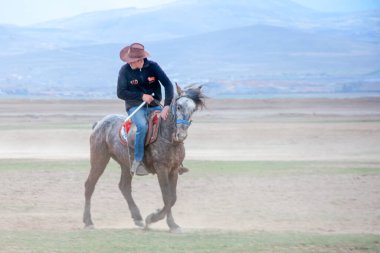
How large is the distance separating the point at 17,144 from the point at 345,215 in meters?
18.2

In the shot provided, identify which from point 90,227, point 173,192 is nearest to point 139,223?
point 90,227

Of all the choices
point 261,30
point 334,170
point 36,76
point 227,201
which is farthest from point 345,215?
point 261,30

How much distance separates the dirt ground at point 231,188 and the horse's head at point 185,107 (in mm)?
2629

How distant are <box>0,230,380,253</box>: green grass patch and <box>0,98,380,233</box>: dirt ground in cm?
206

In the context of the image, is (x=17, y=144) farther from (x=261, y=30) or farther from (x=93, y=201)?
(x=261, y=30)

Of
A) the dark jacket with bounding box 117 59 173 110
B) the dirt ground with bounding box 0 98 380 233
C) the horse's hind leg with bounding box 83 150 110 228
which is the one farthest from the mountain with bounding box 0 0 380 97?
the dark jacket with bounding box 117 59 173 110

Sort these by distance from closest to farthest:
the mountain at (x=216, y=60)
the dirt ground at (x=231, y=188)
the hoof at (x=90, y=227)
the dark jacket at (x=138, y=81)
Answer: the dark jacket at (x=138, y=81) → the hoof at (x=90, y=227) → the dirt ground at (x=231, y=188) → the mountain at (x=216, y=60)

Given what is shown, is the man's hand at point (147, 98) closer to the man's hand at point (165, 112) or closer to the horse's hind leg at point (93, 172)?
the man's hand at point (165, 112)

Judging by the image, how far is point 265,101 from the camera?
205 ft

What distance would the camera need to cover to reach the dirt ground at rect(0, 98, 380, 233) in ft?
57.1

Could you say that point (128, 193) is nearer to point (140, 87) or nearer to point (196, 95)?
point (140, 87)

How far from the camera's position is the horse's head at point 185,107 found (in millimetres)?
14320

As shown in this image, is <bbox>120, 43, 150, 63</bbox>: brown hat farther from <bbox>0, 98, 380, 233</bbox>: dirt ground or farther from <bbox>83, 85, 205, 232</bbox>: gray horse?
<bbox>0, 98, 380, 233</bbox>: dirt ground

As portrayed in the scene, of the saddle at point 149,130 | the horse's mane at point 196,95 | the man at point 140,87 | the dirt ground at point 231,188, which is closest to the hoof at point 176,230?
the man at point 140,87
